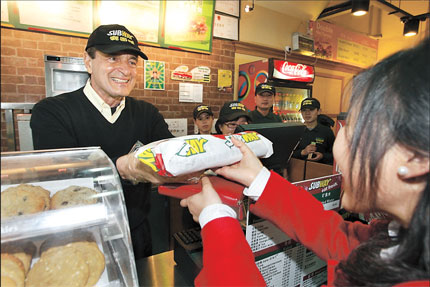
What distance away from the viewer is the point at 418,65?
456mm

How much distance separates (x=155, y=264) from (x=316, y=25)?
5.80 m

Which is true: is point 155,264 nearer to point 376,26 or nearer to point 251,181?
point 251,181

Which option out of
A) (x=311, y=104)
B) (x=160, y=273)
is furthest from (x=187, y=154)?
(x=311, y=104)

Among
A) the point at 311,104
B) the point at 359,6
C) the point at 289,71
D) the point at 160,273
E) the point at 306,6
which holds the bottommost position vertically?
the point at 160,273

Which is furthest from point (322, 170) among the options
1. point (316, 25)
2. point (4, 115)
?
point (316, 25)

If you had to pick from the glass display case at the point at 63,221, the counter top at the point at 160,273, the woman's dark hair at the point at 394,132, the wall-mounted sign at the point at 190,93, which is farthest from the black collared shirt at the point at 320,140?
the glass display case at the point at 63,221

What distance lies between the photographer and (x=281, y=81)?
3922 millimetres

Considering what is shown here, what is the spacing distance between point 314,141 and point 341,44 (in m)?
3.81

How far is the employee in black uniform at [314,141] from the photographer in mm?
3133

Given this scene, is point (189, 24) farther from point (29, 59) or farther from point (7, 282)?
point (7, 282)

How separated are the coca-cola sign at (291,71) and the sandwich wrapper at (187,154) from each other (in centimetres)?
333

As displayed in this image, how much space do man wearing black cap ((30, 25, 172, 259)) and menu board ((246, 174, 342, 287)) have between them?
0.70 metres

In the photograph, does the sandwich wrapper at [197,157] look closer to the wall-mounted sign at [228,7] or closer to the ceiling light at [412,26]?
the wall-mounted sign at [228,7]

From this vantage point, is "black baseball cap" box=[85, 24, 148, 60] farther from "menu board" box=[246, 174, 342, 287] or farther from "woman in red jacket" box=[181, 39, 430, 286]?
"menu board" box=[246, 174, 342, 287]
